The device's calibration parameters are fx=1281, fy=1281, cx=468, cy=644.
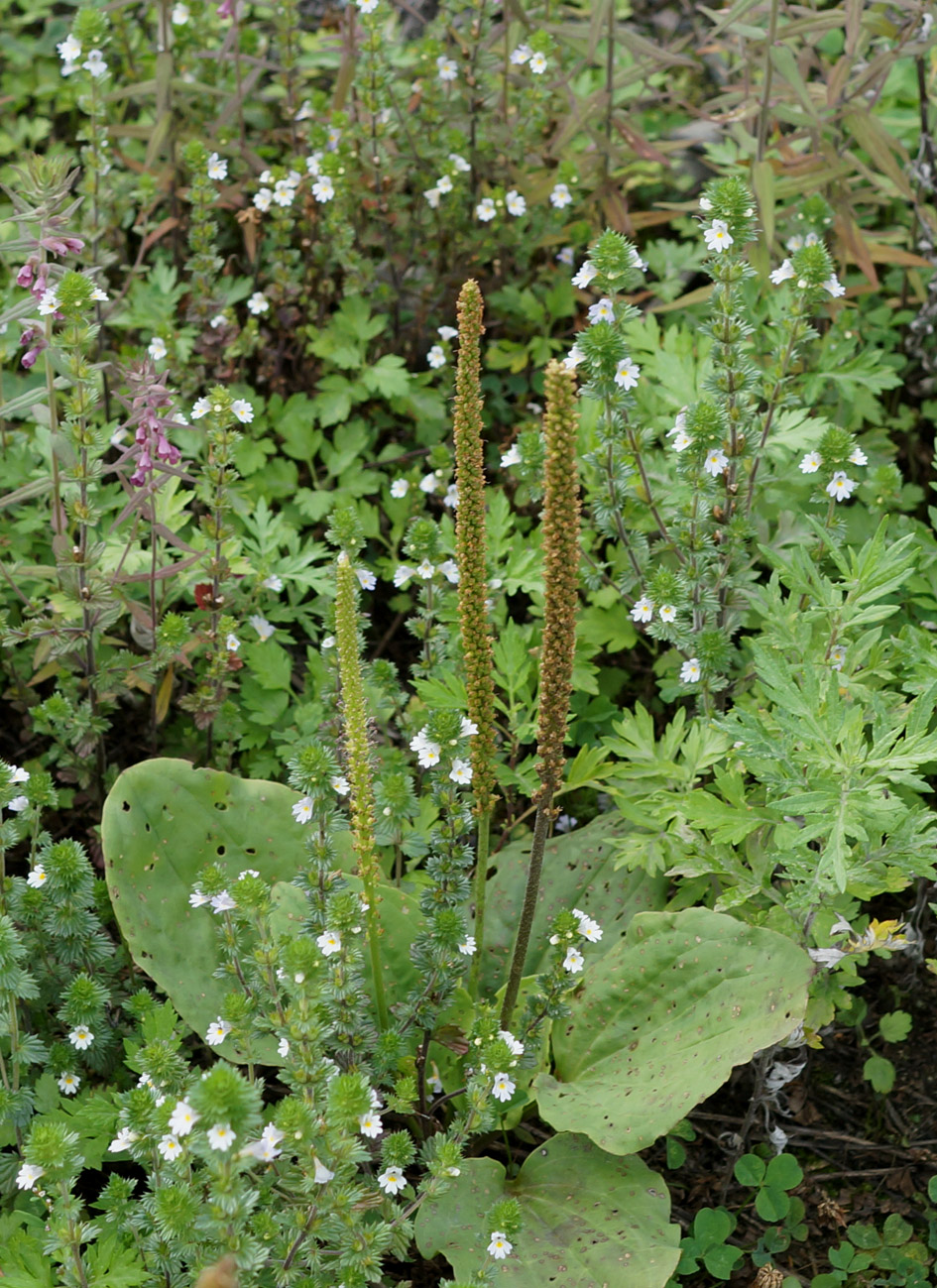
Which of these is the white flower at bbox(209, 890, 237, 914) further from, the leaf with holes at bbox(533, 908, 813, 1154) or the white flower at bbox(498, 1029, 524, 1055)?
the leaf with holes at bbox(533, 908, 813, 1154)

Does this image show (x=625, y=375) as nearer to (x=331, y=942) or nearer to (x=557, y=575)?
(x=557, y=575)

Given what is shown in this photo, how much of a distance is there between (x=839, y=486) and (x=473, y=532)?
1.52 meters

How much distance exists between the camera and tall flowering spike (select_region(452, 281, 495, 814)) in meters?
2.57

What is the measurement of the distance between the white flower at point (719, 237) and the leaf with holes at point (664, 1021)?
1742mm

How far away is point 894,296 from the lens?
564 cm

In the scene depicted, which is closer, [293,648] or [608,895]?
[608,895]

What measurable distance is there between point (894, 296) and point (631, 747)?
10.0ft

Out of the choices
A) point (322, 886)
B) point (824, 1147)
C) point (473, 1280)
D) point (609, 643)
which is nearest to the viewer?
point (473, 1280)

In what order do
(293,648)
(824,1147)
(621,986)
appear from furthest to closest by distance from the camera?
(293,648), (824,1147), (621,986)

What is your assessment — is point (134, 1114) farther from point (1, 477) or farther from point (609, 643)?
point (1, 477)

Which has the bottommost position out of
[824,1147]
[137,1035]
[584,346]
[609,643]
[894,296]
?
[824,1147]

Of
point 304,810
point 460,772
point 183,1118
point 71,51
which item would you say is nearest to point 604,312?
point 460,772

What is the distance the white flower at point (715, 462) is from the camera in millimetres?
3543

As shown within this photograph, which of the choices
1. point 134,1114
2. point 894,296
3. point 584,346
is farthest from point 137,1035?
point 894,296
